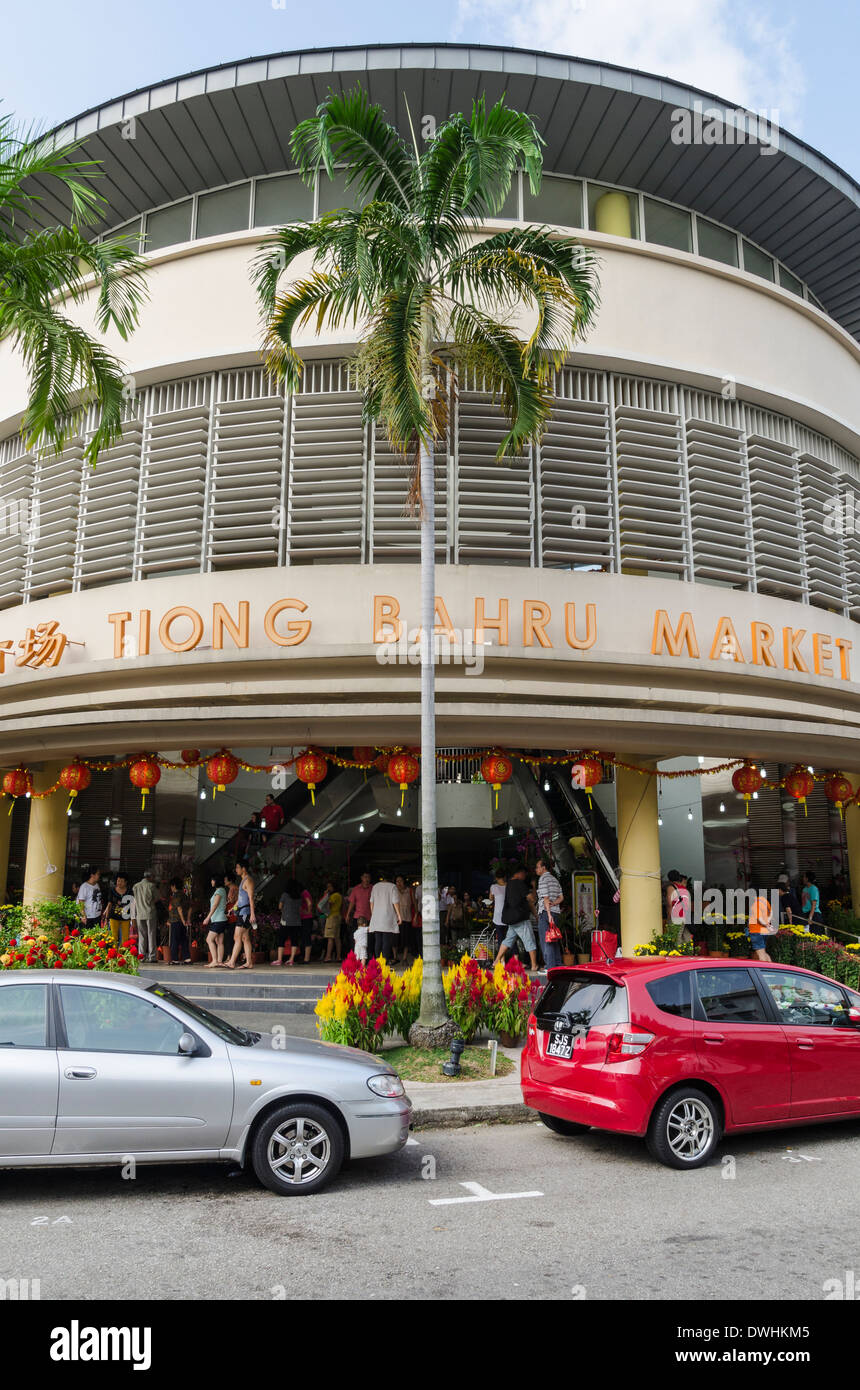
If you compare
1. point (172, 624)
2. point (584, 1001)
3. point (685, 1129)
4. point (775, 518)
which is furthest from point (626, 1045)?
point (775, 518)

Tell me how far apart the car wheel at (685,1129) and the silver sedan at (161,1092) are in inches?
73.0

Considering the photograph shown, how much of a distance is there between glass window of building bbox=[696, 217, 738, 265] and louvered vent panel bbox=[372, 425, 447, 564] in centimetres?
737

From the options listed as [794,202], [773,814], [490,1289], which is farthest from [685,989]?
[773,814]

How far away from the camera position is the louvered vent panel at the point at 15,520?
1608 cm

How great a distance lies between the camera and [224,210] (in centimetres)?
1723

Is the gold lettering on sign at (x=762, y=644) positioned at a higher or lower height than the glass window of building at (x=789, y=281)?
lower

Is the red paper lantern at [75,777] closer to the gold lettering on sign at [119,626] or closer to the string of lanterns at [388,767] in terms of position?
the string of lanterns at [388,767]

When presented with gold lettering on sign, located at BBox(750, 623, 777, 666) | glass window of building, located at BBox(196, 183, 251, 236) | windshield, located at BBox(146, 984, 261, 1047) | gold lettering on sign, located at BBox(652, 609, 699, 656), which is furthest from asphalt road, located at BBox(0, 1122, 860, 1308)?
glass window of building, located at BBox(196, 183, 251, 236)

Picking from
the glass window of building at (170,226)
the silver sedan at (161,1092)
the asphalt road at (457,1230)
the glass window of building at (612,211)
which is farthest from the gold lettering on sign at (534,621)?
the glass window of building at (170,226)

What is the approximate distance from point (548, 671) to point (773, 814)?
44.0 ft

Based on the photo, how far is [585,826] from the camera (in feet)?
65.2

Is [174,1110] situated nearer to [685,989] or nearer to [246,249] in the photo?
Result: [685,989]

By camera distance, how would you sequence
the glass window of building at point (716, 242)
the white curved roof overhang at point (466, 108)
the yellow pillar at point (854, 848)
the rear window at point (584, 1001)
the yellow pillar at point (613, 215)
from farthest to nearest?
the yellow pillar at point (854, 848), the glass window of building at point (716, 242), the yellow pillar at point (613, 215), the white curved roof overhang at point (466, 108), the rear window at point (584, 1001)

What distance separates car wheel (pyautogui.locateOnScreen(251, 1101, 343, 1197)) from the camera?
21.4ft
